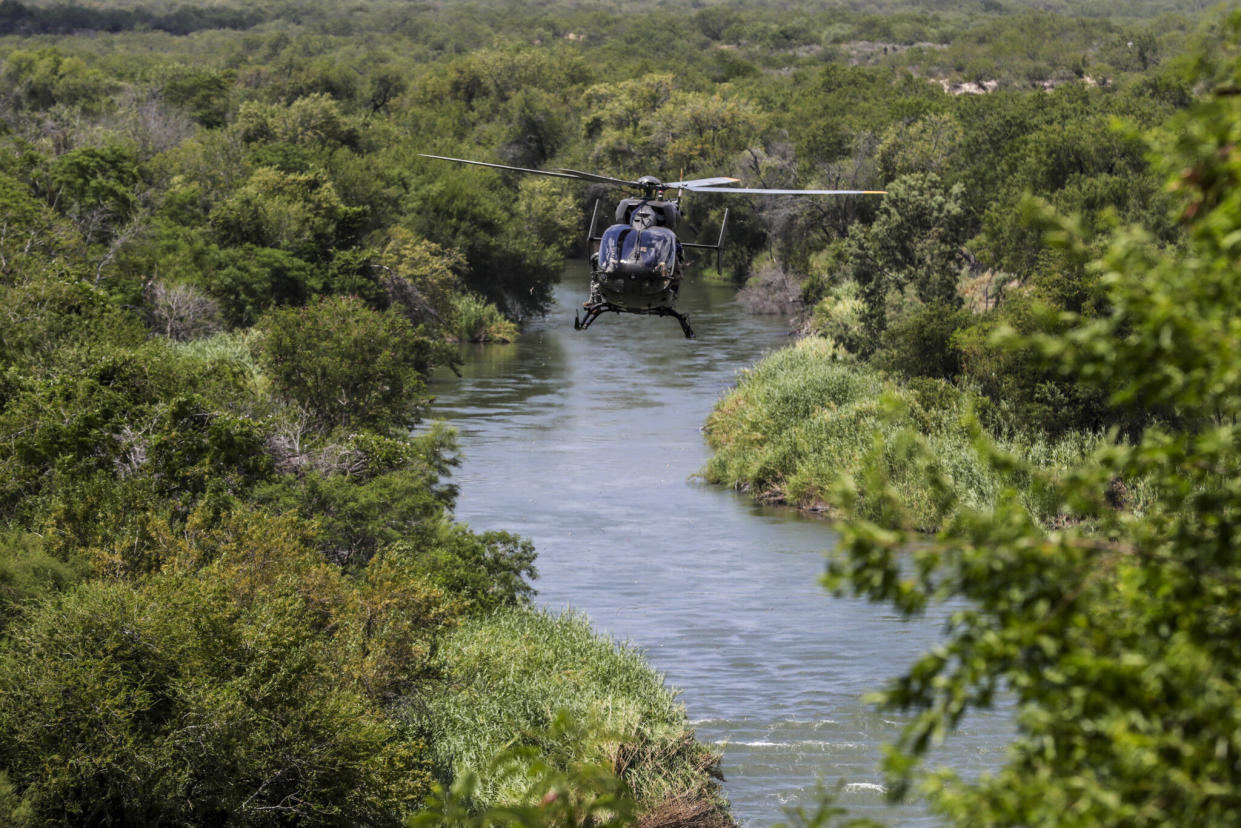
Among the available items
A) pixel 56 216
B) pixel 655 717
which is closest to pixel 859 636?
pixel 655 717

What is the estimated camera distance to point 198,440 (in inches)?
1328

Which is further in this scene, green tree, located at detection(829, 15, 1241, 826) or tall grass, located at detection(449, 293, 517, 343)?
tall grass, located at detection(449, 293, 517, 343)

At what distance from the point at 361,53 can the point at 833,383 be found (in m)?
122

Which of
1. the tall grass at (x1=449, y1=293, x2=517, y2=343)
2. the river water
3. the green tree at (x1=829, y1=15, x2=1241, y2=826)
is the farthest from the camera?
the tall grass at (x1=449, y1=293, x2=517, y2=343)

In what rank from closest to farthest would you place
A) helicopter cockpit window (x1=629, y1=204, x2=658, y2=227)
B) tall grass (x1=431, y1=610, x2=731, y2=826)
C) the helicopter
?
tall grass (x1=431, y1=610, x2=731, y2=826) < the helicopter < helicopter cockpit window (x1=629, y1=204, x2=658, y2=227)

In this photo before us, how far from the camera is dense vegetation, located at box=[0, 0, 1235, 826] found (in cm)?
2102

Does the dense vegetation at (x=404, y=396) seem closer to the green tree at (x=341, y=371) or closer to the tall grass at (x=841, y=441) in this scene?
the green tree at (x=341, y=371)

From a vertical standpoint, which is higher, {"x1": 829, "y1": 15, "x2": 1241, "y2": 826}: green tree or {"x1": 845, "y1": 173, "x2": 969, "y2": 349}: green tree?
{"x1": 829, "y1": 15, "x2": 1241, "y2": 826}: green tree

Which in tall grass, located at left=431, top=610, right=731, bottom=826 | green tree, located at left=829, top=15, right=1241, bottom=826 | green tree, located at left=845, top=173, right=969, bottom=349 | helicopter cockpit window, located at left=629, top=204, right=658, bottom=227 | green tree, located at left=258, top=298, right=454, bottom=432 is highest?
green tree, located at left=829, top=15, right=1241, bottom=826

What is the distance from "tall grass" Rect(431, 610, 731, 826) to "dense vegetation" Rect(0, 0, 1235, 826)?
9 cm

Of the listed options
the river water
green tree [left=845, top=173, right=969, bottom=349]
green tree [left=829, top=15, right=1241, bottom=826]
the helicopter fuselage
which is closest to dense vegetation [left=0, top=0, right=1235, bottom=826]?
green tree [left=829, top=15, right=1241, bottom=826]

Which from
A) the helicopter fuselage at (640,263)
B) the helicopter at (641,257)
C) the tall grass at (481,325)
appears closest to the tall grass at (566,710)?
the helicopter at (641,257)

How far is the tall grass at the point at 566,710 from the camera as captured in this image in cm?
2497

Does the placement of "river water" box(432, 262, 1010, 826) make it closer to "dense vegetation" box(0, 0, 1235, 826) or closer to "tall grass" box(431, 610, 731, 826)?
"tall grass" box(431, 610, 731, 826)
